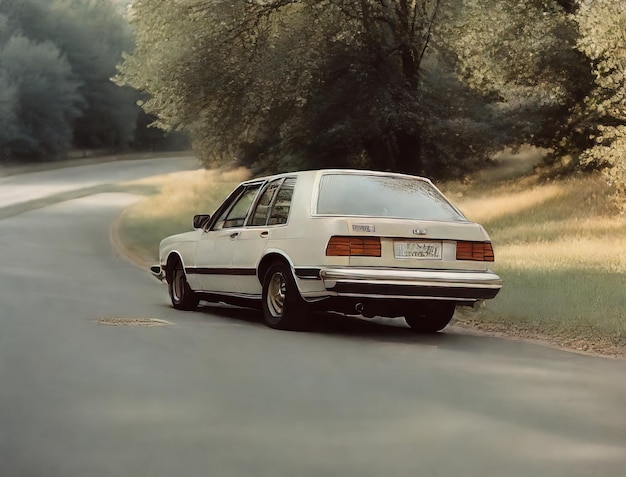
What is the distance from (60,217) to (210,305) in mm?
20061

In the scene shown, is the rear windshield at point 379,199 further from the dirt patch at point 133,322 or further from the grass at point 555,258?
the dirt patch at point 133,322

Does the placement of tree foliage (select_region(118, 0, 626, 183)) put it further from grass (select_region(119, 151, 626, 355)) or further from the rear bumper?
the rear bumper

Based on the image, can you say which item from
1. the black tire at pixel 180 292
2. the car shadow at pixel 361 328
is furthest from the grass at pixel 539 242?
the black tire at pixel 180 292

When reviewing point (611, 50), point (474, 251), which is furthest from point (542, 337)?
point (611, 50)

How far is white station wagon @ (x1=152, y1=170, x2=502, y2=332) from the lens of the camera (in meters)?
10.3

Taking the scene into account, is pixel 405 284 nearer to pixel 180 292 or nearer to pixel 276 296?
pixel 276 296

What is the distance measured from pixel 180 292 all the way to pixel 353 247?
12.6ft

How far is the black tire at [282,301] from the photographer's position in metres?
10.7

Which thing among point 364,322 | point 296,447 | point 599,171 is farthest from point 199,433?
point 599,171

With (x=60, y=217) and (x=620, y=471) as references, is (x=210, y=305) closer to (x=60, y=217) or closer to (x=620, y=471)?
(x=620, y=471)

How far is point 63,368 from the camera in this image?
28.4ft

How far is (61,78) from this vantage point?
227 feet

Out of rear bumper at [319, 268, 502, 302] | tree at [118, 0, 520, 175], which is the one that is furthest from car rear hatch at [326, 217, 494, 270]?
tree at [118, 0, 520, 175]

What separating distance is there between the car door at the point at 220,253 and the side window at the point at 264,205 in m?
0.22
